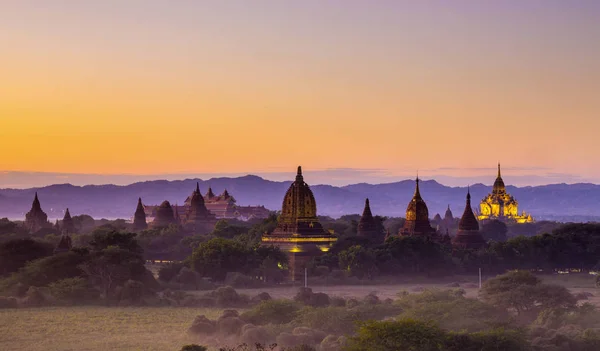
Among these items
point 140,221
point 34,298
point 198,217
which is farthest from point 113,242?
point 140,221

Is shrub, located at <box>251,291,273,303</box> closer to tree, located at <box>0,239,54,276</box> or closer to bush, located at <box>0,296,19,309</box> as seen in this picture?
bush, located at <box>0,296,19,309</box>

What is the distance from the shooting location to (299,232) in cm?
10081

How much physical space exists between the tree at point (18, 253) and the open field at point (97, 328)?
18033mm

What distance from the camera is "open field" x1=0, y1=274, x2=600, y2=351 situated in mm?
55344

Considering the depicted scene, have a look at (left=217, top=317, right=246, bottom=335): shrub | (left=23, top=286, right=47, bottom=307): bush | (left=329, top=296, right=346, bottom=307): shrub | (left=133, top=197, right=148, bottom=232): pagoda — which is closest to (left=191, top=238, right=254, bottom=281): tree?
(left=23, top=286, right=47, bottom=307): bush


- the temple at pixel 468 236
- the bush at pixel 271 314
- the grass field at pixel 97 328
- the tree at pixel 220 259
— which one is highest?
the temple at pixel 468 236

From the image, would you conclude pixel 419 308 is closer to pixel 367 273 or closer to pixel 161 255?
pixel 367 273

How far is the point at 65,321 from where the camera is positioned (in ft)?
209

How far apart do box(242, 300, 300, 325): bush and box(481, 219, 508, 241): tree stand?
11583 centimetres

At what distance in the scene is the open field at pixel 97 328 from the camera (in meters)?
55.3

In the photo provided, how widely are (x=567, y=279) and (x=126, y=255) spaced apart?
44.2m

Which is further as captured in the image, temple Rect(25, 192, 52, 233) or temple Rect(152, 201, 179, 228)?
temple Rect(25, 192, 52, 233)

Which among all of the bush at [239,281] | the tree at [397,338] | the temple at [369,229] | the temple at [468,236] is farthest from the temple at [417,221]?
the tree at [397,338]

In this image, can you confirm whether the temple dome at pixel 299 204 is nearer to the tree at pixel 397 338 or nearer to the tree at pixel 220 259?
the tree at pixel 220 259
